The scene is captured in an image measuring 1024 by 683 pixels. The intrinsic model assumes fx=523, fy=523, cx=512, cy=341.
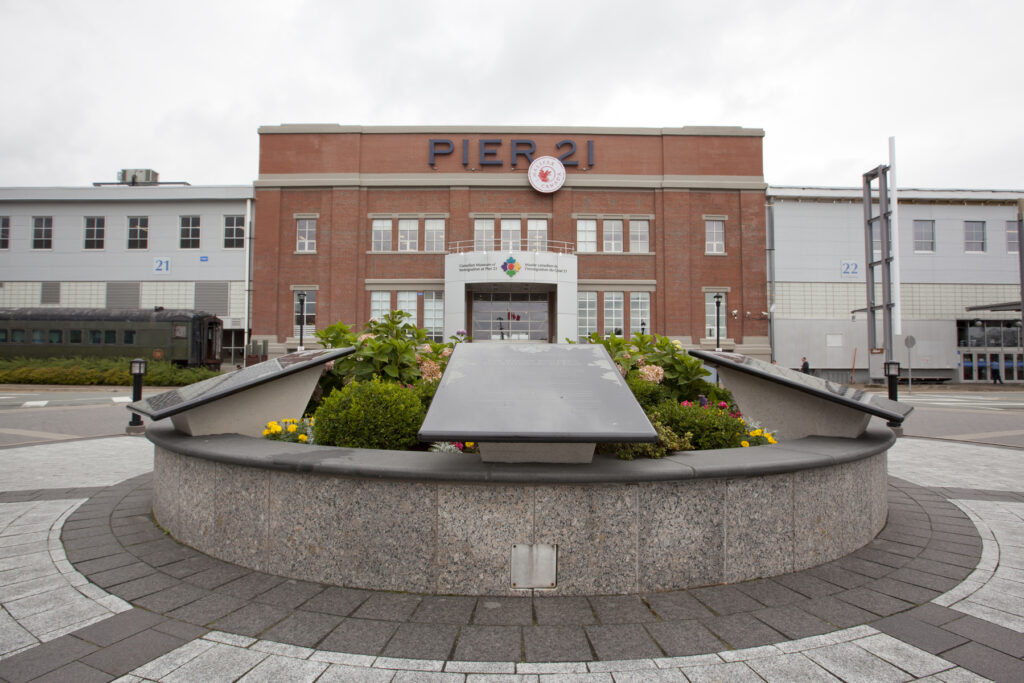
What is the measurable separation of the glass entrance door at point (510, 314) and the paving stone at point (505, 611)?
27940mm

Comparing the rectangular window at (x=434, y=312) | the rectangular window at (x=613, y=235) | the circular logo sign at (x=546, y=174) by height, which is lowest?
the rectangular window at (x=434, y=312)

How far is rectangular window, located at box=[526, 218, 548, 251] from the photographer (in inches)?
1232

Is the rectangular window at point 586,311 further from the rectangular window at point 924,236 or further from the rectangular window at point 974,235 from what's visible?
the rectangular window at point 974,235

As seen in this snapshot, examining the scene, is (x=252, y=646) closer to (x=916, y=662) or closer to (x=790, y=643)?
(x=790, y=643)

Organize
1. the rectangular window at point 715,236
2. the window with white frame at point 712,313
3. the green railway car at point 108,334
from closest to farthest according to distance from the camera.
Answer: the green railway car at point 108,334, the window with white frame at point 712,313, the rectangular window at point 715,236

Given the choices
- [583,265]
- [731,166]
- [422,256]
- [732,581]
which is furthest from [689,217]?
[732,581]

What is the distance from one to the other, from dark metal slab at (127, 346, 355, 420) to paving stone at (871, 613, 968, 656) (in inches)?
176

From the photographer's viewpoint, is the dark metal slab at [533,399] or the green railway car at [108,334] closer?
the dark metal slab at [533,399]

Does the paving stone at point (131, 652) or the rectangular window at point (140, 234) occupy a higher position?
the rectangular window at point (140, 234)

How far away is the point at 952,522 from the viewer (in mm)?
4711

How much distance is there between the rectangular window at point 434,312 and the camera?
→ 101 feet

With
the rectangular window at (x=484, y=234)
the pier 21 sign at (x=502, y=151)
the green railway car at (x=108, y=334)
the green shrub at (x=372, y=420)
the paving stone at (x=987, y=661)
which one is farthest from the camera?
the pier 21 sign at (x=502, y=151)

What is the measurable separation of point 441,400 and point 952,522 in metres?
4.77

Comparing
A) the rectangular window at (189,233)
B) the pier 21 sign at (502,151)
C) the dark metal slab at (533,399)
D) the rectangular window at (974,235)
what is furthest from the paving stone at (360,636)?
the rectangular window at (974,235)
